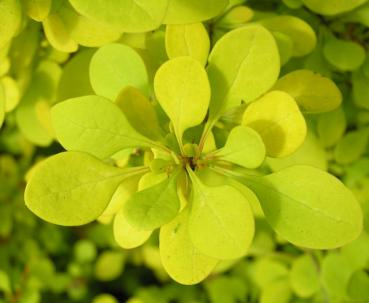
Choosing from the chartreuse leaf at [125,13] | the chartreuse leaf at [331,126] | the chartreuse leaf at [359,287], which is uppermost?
the chartreuse leaf at [125,13]

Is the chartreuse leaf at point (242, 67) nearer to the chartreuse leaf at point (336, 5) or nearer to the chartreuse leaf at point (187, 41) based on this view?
the chartreuse leaf at point (187, 41)

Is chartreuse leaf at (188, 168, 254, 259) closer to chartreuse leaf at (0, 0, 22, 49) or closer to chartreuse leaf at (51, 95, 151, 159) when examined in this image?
chartreuse leaf at (51, 95, 151, 159)

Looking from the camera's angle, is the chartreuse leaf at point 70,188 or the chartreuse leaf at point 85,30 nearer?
the chartreuse leaf at point 70,188

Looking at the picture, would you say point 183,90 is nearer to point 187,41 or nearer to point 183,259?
point 187,41

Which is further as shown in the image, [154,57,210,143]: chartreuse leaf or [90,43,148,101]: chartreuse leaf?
[90,43,148,101]: chartreuse leaf

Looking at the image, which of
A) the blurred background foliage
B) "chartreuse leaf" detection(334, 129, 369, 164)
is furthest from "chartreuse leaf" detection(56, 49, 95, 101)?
"chartreuse leaf" detection(334, 129, 369, 164)

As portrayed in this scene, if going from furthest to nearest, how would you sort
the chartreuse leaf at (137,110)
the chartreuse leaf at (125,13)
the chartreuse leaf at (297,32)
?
the chartreuse leaf at (297,32)
the chartreuse leaf at (137,110)
the chartreuse leaf at (125,13)

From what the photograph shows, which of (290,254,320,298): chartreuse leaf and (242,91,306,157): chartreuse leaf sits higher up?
(242,91,306,157): chartreuse leaf

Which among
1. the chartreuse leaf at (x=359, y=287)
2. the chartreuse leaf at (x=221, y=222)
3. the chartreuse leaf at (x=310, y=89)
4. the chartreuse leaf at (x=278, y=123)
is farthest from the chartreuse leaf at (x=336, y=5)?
the chartreuse leaf at (x=359, y=287)
